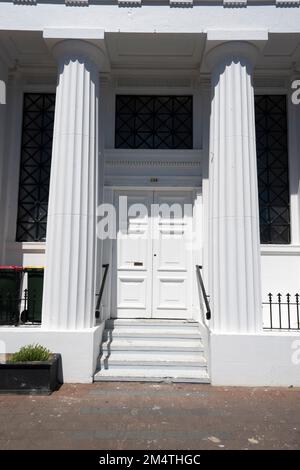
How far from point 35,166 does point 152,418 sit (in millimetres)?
5083

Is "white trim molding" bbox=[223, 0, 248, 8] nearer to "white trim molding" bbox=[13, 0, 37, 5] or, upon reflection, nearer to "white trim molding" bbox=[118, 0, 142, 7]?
"white trim molding" bbox=[118, 0, 142, 7]

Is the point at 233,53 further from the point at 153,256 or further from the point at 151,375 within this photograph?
the point at 151,375

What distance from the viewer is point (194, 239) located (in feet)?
22.8

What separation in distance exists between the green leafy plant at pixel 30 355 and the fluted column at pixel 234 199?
2.41m

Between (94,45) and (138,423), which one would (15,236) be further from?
(138,423)

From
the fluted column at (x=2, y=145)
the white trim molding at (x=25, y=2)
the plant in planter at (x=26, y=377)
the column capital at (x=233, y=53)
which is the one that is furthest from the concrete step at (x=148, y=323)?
the white trim molding at (x=25, y=2)

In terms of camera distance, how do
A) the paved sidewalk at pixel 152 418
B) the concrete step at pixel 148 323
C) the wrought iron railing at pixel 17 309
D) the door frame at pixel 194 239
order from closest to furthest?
the paved sidewalk at pixel 152 418 < the wrought iron railing at pixel 17 309 < the concrete step at pixel 148 323 < the door frame at pixel 194 239

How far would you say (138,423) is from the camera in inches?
157

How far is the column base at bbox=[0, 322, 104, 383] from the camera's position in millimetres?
5328

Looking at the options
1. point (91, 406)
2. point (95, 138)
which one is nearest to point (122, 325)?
point (91, 406)

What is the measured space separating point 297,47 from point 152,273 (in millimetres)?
4543

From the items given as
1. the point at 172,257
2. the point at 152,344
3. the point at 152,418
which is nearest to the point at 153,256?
the point at 172,257

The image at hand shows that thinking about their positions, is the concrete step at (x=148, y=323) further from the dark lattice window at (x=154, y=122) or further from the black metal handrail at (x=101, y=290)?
the dark lattice window at (x=154, y=122)

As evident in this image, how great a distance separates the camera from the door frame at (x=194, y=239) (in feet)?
22.3
